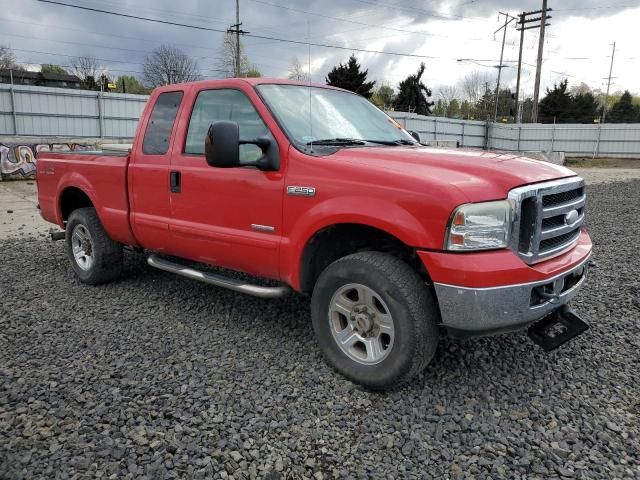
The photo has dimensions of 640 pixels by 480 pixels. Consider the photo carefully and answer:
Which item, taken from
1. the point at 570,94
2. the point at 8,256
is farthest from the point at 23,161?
the point at 570,94

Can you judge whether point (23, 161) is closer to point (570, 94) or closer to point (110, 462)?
point (110, 462)

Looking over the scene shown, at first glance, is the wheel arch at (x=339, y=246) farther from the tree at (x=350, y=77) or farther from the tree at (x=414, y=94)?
the tree at (x=414, y=94)

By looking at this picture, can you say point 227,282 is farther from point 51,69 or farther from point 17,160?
point 51,69

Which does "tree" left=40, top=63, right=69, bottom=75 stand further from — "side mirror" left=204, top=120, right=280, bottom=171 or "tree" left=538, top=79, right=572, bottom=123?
"side mirror" left=204, top=120, right=280, bottom=171

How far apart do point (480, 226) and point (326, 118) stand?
1.66 m

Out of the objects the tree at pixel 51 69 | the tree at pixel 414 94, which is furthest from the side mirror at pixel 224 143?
the tree at pixel 51 69

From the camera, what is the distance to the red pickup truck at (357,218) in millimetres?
2826

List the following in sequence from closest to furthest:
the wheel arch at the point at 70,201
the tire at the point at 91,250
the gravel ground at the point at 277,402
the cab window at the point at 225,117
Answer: the gravel ground at the point at 277,402
the cab window at the point at 225,117
the tire at the point at 91,250
the wheel arch at the point at 70,201

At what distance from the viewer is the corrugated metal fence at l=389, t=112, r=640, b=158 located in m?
33.2

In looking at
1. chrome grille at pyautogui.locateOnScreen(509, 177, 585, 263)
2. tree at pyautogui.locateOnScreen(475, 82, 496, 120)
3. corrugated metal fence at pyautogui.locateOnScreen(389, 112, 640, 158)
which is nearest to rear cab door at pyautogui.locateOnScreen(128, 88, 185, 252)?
chrome grille at pyautogui.locateOnScreen(509, 177, 585, 263)

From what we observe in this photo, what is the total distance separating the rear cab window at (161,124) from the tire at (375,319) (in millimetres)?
2078

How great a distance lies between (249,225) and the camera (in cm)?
375

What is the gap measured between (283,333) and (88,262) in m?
2.57

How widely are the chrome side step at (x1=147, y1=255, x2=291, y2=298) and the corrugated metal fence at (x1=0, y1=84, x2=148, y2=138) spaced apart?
60.9 ft
